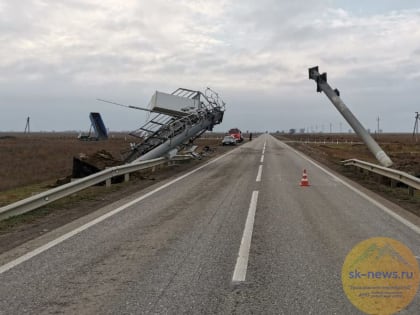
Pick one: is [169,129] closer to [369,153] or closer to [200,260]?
[200,260]

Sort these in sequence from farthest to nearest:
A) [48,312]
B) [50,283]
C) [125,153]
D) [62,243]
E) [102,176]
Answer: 1. [125,153]
2. [102,176]
3. [62,243]
4. [50,283]
5. [48,312]

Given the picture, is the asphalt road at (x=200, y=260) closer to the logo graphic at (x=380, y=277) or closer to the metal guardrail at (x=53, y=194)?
the logo graphic at (x=380, y=277)

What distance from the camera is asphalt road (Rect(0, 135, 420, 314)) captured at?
4543 millimetres

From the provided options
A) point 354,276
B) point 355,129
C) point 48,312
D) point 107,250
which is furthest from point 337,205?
point 355,129

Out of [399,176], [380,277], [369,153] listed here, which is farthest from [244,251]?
[369,153]

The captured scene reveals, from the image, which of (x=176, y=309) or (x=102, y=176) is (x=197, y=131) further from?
(x=176, y=309)

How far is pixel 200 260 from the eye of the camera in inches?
237

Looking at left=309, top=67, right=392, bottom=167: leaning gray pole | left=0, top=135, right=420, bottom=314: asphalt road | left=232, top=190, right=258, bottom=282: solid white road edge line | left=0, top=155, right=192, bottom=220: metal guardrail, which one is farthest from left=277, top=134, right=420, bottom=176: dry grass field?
left=0, top=155, right=192, bottom=220: metal guardrail

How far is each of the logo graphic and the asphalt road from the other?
0.14 m

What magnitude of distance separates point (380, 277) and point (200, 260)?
2.30m

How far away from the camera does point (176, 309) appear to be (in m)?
4.36

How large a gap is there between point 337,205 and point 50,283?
294 inches

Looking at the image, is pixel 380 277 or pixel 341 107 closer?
pixel 380 277

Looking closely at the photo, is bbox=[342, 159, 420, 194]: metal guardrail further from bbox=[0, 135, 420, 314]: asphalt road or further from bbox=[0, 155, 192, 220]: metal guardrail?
bbox=[0, 155, 192, 220]: metal guardrail
